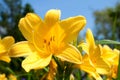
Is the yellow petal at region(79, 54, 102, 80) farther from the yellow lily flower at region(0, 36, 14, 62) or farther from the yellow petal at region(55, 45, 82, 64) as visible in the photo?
the yellow lily flower at region(0, 36, 14, 62)

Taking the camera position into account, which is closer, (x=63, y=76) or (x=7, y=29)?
(x=63, y=76)

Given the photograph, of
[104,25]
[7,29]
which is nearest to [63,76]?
[7,29]

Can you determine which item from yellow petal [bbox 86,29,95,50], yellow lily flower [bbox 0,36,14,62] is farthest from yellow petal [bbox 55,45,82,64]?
yellow lily flower [bbox 0,36,14,62]

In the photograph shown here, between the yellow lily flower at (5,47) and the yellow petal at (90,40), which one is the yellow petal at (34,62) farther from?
the yellow lily flower at (5,47)

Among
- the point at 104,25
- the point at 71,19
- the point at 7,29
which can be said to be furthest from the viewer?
the point at 104,25

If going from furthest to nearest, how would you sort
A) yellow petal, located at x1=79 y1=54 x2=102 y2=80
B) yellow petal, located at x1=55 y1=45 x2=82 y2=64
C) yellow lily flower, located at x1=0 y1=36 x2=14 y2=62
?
yellow lily flower, located at x1=0 y1=36 x2=14 y2=62
yellow petal, located at x1=79 y1=54 x2=102 y2=80
yellow petal, located at x1=55 y1=45 x2=82 y2=64

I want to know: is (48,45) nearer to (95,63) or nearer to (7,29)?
(95,63)

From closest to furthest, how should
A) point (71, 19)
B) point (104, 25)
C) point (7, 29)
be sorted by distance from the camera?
point (71, 19) < point (7, 29) < point (104, 25)
